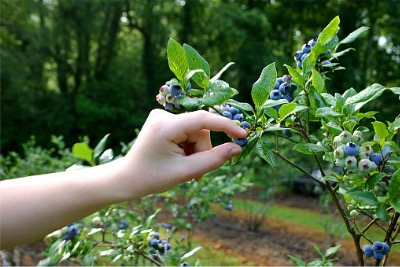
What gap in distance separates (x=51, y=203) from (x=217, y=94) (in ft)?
1.25

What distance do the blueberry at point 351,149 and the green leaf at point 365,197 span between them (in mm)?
85

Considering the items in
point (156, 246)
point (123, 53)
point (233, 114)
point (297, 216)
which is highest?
point (123, 53)

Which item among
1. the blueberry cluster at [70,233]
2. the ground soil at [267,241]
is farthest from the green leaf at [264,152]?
the ground soil at [267,241]

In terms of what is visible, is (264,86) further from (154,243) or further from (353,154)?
(154,243)

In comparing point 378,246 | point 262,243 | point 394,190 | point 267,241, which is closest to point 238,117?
point 394,190

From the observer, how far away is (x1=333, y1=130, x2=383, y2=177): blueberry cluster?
0.89m

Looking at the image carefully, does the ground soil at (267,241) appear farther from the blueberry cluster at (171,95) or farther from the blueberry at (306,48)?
the blueberry cluster at (171,95)

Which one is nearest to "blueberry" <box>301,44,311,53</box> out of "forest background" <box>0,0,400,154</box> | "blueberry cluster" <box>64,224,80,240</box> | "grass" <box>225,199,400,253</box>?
"blueberry cluster" <box>64,224,80,240</box>

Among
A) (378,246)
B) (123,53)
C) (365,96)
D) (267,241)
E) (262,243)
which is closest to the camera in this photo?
(365,96)

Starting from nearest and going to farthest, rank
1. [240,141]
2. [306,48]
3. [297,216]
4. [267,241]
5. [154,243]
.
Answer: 1. [240,141]
2. [306,48]
3. [154,243]
4. [267,241]
5. [297,216]

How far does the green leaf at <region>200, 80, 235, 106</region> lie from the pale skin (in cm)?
7

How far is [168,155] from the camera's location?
0.76 metres

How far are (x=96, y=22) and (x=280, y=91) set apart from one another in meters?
14.8

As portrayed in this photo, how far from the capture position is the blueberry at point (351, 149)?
2.91 ft
